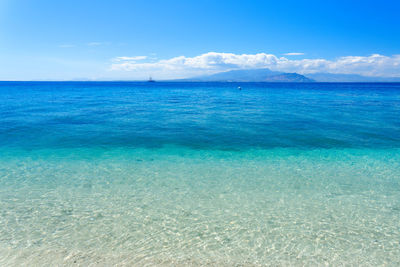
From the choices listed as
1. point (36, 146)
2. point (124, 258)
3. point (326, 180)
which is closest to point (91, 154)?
point (36, 146)

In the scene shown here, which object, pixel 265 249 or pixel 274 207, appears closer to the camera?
pixel 265 249

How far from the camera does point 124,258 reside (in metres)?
6.37

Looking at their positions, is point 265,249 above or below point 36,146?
below

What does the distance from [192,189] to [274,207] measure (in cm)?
349

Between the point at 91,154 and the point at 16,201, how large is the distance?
6.00m

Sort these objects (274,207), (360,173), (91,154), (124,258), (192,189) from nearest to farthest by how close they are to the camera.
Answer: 1. (124,258)
2. (274,207)
3. (192,189)
4. (360,173)
5. (91,154)

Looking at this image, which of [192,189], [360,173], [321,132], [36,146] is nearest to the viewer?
[192,189]

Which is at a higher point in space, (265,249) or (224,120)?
(224,120)

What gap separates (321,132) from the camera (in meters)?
21.4

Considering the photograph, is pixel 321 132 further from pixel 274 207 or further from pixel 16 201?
pixel 16 201

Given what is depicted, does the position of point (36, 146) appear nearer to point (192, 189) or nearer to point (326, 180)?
point (192, 189)

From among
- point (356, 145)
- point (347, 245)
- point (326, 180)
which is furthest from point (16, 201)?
point (356, 145)

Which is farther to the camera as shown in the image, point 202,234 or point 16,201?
point 16,201

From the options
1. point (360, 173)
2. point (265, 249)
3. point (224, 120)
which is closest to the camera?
point (265, 249)
